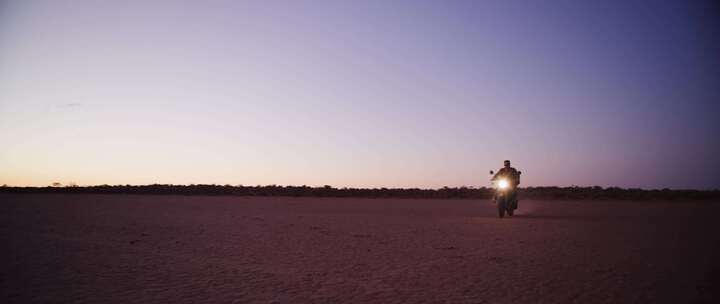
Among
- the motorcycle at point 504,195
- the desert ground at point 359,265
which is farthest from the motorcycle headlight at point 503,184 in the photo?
the desert ground at point 359,265

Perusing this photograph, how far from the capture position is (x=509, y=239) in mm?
9188

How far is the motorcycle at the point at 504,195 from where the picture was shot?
48.5 ft

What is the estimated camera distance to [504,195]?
1507 cm

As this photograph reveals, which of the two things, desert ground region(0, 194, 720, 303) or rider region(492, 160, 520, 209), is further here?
rider region(492, 160, 520, 209)

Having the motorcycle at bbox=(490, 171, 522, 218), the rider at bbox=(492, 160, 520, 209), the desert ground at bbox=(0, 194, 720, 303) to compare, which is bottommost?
the desert ground at bbox=(0, 194, 720, 303)

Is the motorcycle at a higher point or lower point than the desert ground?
higher

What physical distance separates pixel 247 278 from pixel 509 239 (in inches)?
226

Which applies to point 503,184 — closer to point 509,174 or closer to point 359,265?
point 509,174

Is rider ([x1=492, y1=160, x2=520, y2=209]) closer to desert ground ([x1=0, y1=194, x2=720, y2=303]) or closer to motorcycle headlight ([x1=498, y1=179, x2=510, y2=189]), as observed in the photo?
motorcycle headlight ([x1=498, y1=179, x2=510, y2=189])

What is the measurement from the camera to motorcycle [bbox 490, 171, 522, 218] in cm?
1480

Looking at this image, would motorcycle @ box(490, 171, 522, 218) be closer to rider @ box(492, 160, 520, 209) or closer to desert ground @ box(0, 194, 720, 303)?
rider @ box(492, 160, 520, 209)

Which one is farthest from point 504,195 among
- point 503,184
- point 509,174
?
point 509,174

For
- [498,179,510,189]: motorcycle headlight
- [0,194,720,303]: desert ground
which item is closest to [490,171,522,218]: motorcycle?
[498,179,510,189]: motorcycle headlight

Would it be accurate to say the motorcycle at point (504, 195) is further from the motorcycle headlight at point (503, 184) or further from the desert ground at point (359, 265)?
the desert ground at point (359, 265)
